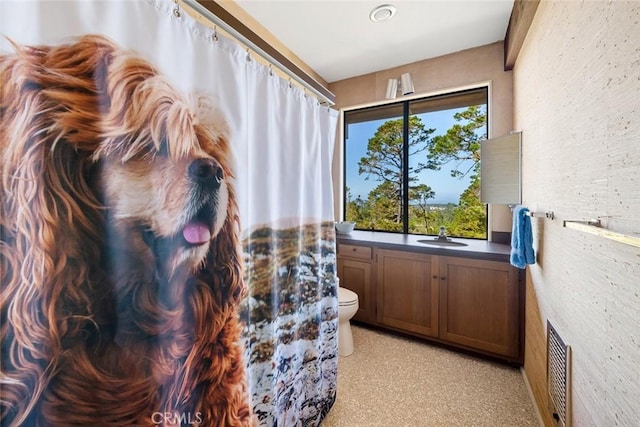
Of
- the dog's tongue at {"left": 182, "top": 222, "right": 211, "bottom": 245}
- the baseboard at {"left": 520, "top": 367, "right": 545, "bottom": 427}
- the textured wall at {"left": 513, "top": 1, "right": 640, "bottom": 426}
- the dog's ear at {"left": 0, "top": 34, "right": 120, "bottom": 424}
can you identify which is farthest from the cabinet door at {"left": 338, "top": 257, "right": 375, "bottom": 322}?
the dog's ear at {"left": 0, "top": 34, "right": 120, "bottom": 424}

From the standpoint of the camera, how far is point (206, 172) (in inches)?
33.6

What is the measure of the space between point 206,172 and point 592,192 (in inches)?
52.5

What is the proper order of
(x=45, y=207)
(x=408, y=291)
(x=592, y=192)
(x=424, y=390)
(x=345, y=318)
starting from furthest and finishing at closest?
(x=408, y=291)
(x=345, y=318)
(x=424, y=390)
(x=592, y=192)
(x=45, y=207)

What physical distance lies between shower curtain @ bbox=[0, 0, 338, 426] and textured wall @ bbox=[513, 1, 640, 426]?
110 centimetres

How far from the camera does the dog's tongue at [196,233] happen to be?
2.67 feet

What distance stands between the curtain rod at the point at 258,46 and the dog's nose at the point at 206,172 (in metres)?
0.49

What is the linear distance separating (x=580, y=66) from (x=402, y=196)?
2.06 metres

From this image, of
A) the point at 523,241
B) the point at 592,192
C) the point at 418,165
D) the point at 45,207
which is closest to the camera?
the point at 45,207

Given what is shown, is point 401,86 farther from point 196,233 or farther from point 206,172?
point 196,233

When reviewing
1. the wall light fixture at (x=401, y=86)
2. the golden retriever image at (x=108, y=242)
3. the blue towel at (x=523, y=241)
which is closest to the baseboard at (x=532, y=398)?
the blue towel at (x=523, y=241)

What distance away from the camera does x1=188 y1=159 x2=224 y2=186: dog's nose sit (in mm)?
819

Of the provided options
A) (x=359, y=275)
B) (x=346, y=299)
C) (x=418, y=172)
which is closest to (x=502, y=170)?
(x=418, y=172)

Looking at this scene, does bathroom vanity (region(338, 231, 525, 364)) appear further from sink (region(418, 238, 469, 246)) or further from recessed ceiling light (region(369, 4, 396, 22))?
recessed ceiling light (region(369, 4, 396, 22))
